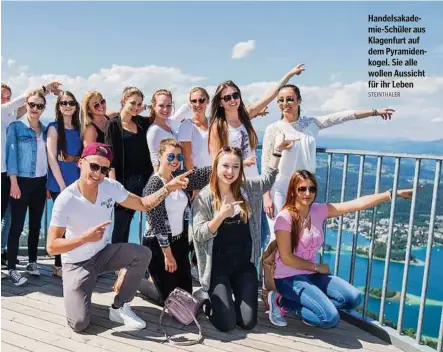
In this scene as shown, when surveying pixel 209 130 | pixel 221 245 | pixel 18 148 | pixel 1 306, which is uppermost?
pixel 209 130

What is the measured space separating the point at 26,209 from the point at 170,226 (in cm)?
179

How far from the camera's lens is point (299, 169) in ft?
13.1

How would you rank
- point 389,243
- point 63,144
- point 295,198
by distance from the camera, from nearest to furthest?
point 389,243 → point 295,198 → point 63,144

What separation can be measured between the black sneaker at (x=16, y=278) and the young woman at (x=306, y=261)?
2.74 m

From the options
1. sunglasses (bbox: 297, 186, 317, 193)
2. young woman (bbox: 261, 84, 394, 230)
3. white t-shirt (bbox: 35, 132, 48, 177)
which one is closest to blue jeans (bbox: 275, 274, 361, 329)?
young woman (bbox: 261, 84, 394, 230)

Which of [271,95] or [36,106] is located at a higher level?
[271,95]

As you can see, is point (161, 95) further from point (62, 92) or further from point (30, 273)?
point (30, 273)

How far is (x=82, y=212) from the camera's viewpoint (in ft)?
11.8

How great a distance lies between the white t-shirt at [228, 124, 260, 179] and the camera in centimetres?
411

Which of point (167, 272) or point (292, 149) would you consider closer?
point (292, 149)

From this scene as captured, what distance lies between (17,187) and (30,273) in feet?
3.62

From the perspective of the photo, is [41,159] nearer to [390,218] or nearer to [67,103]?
[67,103]

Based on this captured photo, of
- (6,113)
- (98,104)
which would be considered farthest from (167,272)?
(6,113)

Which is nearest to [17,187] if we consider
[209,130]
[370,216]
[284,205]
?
[209,130]
